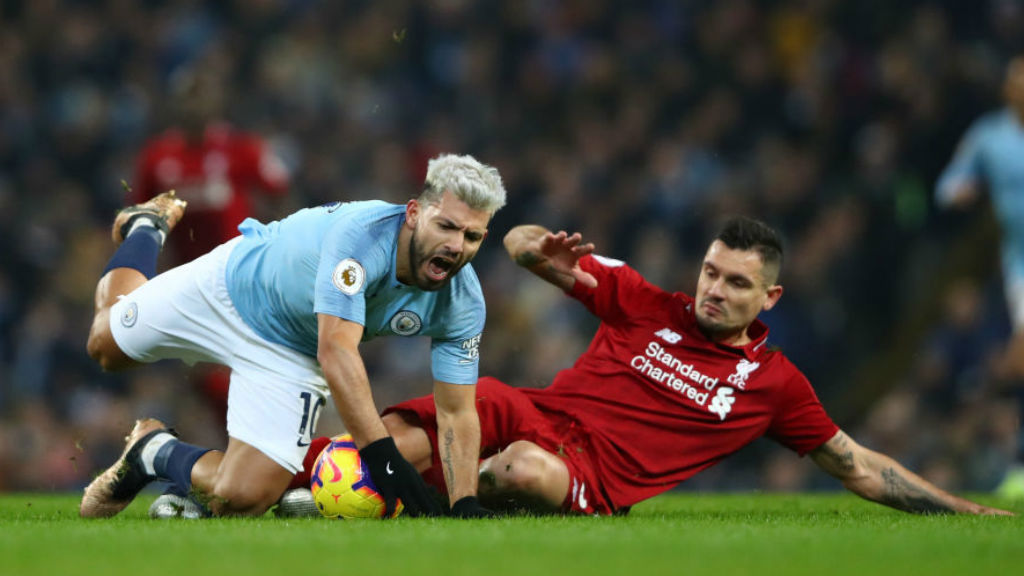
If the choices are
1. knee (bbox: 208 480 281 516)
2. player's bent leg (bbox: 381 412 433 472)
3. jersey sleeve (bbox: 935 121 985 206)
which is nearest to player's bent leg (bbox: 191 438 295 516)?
knee (bbox: 208 480 281 516)

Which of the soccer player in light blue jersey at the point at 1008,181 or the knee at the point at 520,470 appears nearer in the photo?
the knee at the point at 520,470

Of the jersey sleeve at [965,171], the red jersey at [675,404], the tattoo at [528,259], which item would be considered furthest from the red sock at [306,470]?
the jersey sleeve at [965,171]

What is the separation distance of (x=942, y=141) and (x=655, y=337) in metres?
5.67

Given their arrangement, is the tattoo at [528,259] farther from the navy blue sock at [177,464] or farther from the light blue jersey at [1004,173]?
the light blue jersey at [1004,173]

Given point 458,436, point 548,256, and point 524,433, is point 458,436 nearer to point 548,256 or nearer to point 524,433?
point 524,433

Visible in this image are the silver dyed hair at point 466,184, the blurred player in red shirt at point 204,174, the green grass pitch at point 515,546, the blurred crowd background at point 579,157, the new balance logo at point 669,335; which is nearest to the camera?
the green grass pitch at point 515,546

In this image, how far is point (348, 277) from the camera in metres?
4.93

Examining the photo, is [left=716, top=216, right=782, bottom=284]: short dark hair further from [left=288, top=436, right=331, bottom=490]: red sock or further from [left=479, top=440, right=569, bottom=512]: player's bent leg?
[left=288, top=436, right=331, bottom=490]: red sock

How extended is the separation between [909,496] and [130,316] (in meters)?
3.48

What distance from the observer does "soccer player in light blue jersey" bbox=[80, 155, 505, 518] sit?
16.2ft

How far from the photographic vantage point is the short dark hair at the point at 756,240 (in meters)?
5.72

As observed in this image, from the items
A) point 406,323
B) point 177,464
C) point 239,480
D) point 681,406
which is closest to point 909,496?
point 681,406

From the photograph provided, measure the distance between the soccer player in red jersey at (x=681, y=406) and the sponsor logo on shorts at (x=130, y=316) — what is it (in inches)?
48.1

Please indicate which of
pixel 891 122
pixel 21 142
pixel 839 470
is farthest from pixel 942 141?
pixel 21 142
